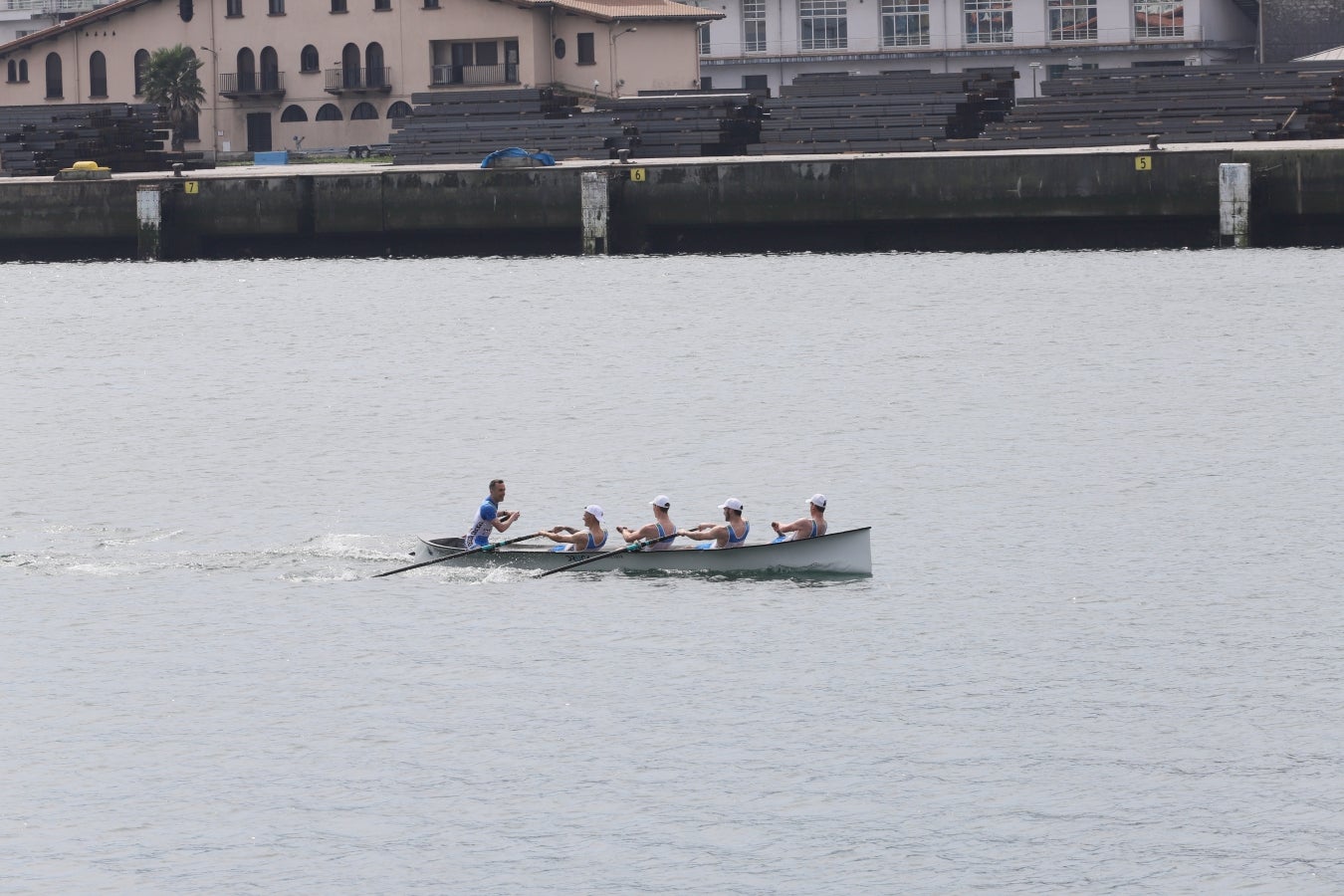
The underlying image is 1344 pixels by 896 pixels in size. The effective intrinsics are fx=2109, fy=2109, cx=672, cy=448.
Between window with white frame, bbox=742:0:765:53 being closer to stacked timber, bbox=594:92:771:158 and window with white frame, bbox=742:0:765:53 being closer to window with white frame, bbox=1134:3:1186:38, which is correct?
window with white frame, bbox=1134:3:1186:38

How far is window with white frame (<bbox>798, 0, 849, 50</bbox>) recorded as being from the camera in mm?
144625

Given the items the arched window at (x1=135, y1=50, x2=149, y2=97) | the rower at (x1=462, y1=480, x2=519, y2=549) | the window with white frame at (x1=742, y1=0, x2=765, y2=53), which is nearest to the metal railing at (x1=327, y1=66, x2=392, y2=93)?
the arched window at (x1=135, y1=50, x2=149, y2=97)

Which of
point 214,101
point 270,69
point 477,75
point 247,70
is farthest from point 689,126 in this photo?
point 214,101

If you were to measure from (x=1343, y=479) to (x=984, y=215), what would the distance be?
36239mm

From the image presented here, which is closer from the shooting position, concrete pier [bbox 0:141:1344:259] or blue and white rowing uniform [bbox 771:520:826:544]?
blue and white rowing uniform [bbox 771:520:826:544]

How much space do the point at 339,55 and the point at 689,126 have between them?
1562 inches

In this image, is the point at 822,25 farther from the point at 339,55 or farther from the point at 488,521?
the point at 488,521

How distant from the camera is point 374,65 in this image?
128 metres

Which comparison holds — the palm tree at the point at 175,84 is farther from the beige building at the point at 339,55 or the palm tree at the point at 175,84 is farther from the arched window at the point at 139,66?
the beige building at the point at 339,55

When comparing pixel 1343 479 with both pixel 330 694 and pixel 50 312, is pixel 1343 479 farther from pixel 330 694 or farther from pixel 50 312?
pixel 50 312

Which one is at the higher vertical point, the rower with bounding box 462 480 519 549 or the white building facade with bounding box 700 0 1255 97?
the white building facade with bounding box 700 0 1255 97

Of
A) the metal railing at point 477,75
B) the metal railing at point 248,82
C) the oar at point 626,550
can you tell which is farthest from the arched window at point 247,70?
the oar at point 626,550

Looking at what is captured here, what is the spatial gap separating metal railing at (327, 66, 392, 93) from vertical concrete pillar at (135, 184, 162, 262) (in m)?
39.8

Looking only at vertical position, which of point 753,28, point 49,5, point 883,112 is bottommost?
point 883,112
